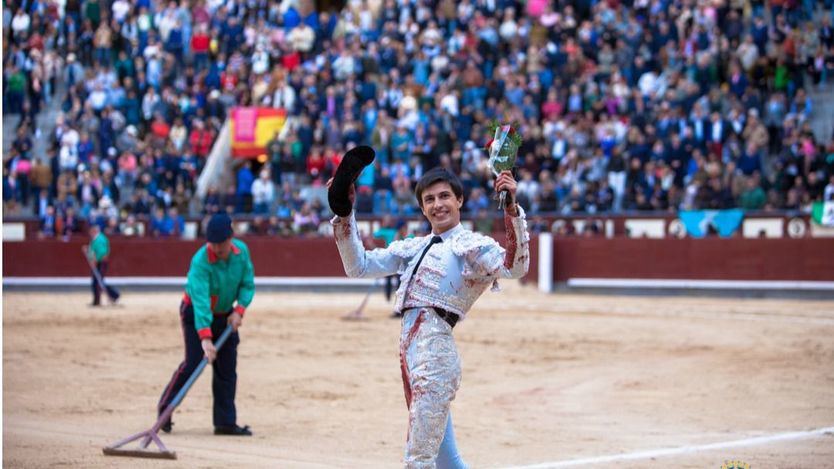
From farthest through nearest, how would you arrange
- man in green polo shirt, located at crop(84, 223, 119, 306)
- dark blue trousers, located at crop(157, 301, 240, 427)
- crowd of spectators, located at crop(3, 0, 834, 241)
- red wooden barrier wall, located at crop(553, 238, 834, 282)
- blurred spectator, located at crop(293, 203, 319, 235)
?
blurred spectator, located at crop(293, 203, 319, 235), crowd of spectators, located at crop(3, 0, 834, 241), red wooden barrier wall, located at crop(553, 238, 834, 282), man in green polo shirt, located at crop(84, 223, 119, 306), dark blue trousers, located at crop(157, 301, 240, 427)

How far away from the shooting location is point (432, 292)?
4.19m

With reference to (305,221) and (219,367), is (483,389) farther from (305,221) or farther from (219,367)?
(305,221)

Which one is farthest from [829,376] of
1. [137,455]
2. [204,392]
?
[137,455]

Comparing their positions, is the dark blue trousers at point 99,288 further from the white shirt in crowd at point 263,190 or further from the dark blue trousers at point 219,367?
the dark blue trousers at point 219,367

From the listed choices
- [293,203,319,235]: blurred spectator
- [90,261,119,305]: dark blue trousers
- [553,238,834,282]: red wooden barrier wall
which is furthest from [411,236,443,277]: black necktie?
[293,203,319,235]: blurred spectator

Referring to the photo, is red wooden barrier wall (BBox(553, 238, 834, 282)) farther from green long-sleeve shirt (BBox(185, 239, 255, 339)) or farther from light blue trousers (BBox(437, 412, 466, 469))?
light blue trousers (BBox(437, 412, 466, 469))

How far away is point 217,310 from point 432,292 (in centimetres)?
319

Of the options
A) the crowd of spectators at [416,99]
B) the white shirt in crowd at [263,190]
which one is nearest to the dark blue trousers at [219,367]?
the crowd of spectators at [416,99]

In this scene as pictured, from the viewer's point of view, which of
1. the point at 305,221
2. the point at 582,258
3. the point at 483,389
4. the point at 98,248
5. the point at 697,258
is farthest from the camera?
the point at 305,221

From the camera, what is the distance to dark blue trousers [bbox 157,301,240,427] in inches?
281

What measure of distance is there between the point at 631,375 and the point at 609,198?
8.97 m

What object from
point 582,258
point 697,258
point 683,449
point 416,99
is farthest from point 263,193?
point 683,449

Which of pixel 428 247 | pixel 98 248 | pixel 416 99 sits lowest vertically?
pixel 98 248

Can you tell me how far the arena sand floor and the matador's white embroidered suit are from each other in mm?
2105
